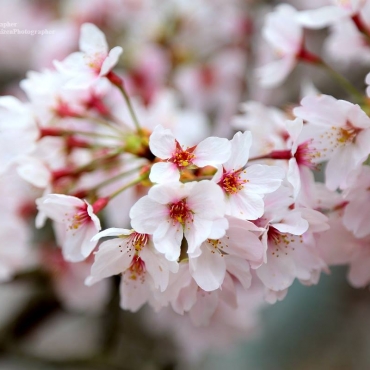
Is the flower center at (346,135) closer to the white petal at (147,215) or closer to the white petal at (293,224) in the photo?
the white petal at (293,224)

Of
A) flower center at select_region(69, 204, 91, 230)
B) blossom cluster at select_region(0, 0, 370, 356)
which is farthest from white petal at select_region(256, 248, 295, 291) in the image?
flower center at select_region(69, 204, 91, 230)

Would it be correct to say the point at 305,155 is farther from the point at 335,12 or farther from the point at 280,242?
the point at 335,12

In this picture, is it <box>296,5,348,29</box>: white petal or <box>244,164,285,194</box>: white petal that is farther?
<box>296,5,348,29</box>: white petal

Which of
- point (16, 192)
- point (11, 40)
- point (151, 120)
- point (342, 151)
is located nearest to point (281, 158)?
point (342, 151)

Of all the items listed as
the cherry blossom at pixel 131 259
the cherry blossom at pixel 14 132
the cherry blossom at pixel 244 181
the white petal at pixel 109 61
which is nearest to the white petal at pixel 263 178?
the cherry blossom at pixel 244 181

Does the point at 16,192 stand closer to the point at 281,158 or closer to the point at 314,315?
the point at 281,158

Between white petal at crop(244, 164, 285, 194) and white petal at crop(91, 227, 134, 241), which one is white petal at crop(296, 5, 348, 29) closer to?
white petal at crop(244, 164, 285, 194)

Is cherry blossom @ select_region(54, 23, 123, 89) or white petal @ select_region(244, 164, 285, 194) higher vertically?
cherry blossom @ select_region(54, 23, 123, 89)
